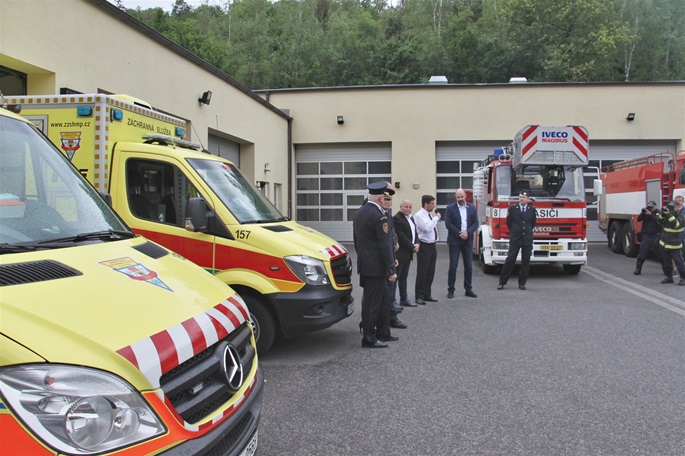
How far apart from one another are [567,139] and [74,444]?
39.2 ft

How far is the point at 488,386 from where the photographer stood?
4.89m

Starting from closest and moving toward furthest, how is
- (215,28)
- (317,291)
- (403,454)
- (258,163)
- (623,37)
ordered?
(403,454), (317,291), (258,163), (623,37), (215,28)

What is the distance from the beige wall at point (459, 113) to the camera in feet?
69.2

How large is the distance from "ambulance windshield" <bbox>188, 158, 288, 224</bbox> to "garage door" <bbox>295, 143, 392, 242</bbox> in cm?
1606

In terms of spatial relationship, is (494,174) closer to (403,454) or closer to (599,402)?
(599,402)

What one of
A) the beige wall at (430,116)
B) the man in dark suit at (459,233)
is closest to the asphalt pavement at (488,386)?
the man in dark suit at (459,233)

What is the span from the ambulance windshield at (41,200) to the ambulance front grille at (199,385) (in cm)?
97

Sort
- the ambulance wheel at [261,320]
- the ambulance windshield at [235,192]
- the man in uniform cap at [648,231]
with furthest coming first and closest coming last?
the man in uniform cap at [648,231]
the ambulance windshield at [235,192]
the ambulance wheel at [261,320]

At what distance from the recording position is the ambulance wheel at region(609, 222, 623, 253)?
17.3 meters

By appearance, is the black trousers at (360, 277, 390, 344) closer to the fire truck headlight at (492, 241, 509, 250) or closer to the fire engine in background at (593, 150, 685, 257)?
the fire truck headlight at (492, 241, 509, 250)

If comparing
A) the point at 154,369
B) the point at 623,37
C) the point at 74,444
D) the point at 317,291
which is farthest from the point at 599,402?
the point at 623,37

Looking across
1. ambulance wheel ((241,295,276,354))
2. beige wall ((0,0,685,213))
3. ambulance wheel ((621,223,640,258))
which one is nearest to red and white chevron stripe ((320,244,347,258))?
ambulance wheel ((241,295,276,354))

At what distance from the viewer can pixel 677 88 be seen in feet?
68.7

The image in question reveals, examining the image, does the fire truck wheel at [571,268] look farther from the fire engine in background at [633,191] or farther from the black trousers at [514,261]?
the black trousers at [514,261]
